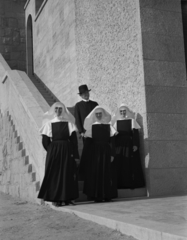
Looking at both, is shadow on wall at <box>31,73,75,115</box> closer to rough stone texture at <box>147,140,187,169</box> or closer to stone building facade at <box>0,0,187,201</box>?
Result: stone building facade at <box>0,0,187,201</box>

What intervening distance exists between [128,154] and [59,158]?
4.75ft

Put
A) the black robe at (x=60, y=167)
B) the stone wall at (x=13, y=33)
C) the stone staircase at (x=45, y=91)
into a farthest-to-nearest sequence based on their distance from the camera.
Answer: the stone wall at (x=13, y=33), the stone staircase at (x=45, y=91), the black robe at (x=60, y=167)

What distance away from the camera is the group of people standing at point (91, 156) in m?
6.11

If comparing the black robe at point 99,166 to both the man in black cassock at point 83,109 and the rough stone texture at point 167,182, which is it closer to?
the man in black cassock at point 83,109

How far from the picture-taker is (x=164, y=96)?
7242mm

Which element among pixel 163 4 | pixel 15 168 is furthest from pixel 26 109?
pixel 163 4

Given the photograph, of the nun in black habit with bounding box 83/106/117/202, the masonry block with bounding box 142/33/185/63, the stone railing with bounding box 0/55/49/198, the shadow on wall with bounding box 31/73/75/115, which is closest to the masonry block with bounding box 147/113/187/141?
the nun in black habit with bounding box 83/106/117/202

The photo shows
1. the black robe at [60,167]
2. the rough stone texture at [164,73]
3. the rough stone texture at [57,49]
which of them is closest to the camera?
the black robe at [60,167]

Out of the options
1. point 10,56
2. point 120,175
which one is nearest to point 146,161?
point 120,175

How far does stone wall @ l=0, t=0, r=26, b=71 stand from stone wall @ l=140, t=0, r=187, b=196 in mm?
10677

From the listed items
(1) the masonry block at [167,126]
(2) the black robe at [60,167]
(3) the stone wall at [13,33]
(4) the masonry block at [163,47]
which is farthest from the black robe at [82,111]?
(3) the stone wall at [13,33]

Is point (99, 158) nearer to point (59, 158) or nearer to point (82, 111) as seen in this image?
point (59, 158)

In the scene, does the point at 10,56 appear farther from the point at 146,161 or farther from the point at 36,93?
the point at 146,161

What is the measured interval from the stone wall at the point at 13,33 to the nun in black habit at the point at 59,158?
37.4ft
